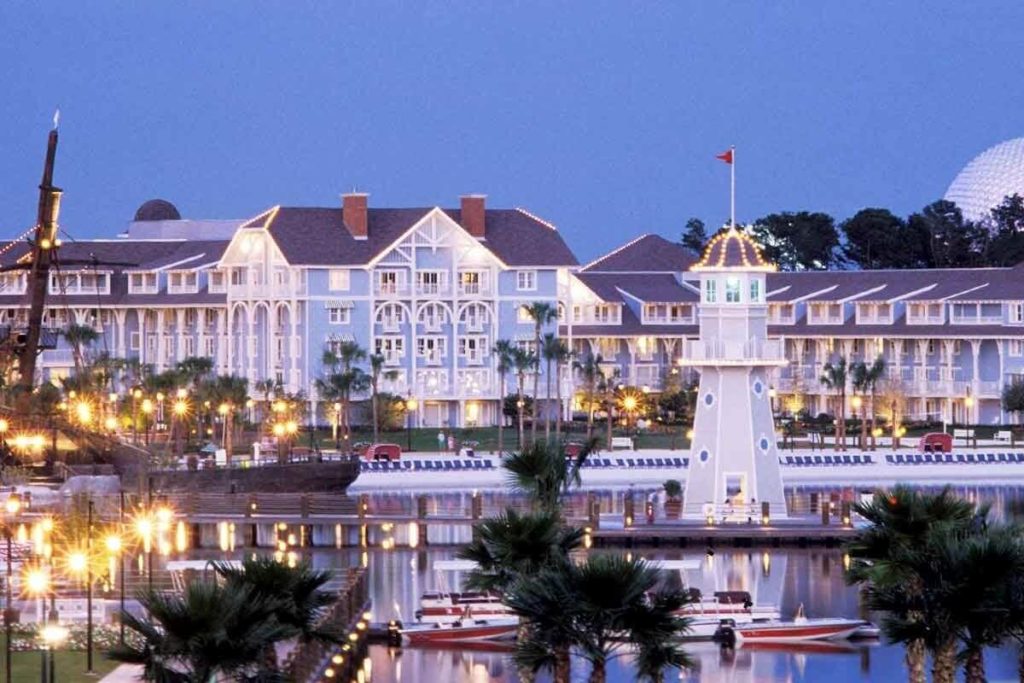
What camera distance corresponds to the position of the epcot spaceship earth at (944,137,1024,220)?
6614 inches

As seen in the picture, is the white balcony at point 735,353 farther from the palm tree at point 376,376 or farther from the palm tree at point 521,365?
the palm tree at point 521,365

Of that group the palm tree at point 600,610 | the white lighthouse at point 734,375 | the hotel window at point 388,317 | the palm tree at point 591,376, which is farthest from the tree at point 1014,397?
the palm tree at point 600,610

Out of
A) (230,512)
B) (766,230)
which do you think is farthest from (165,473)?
(766,230)

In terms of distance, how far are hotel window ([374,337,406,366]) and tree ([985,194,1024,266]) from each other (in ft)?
155

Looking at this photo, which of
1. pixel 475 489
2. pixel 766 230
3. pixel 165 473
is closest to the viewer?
pixel 165 473

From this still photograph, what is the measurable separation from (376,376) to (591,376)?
1063cm

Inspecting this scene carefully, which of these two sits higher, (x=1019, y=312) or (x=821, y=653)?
(x=1019, y=312)

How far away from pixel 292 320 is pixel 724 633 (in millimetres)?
61272

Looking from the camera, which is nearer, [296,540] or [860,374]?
[296,540]

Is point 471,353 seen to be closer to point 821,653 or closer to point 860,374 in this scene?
point 860,374

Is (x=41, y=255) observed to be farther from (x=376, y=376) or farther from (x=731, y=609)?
(x=731, y=609)

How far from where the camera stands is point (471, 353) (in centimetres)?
11656

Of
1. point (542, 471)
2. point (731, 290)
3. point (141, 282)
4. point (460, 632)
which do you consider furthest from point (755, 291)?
point (141, 282)

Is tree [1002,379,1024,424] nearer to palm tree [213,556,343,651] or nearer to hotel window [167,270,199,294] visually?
hotel window [167,270,199,294]
